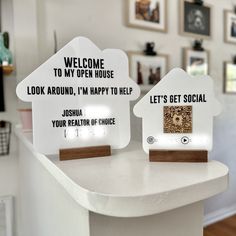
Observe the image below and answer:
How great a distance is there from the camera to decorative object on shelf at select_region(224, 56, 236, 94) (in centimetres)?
246

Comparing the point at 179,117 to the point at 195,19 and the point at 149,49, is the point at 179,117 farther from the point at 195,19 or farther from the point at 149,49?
the point at 195,19

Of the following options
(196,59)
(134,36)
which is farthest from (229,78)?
(134,36)

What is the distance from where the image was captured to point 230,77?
2.50 m

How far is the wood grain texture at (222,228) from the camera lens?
2.25m

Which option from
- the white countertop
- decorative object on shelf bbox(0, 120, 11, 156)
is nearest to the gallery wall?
decorative object on shelf bbox(0, 120, 11, 156)

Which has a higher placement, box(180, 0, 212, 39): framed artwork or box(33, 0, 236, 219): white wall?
box(180, 0, 212, 39): framed artwork

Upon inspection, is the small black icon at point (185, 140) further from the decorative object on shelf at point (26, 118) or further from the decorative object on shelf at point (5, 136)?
the decorative object on shelf at point (5, 136)

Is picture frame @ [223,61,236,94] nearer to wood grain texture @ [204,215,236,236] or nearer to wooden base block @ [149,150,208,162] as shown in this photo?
wood grain texture @ [204,215,236,236]

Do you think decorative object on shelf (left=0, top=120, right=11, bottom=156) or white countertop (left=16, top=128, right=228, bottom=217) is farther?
decorative object on shelf (left=0, top=120, right=11, bottom=156)

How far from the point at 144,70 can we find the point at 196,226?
1.44 meters

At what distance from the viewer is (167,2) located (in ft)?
6.66

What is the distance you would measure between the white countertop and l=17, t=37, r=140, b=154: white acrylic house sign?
75 mm

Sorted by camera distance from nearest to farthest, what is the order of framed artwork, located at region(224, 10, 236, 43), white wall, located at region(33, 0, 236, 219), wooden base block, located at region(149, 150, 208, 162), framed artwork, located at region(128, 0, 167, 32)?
wooden base block, located at region(149, 150, 208, 162) → white wall, located at region(33, 0, 236, 219) → framed artwork, located at region(128, 0, 167, 32) → framed artwork, located at region(224, 10, 236, 43)

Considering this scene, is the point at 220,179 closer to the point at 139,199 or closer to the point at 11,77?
the point at 139,199
